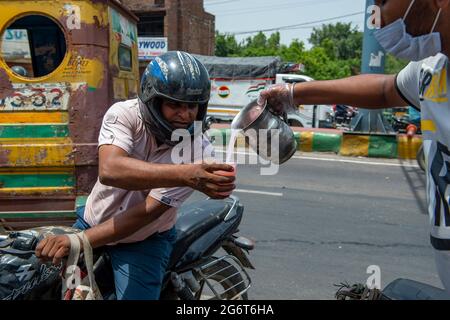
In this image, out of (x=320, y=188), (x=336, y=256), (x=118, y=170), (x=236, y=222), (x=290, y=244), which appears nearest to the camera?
(x=118, y=170)

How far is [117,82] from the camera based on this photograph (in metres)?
3.97

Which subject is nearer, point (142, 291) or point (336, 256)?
point (142, 291)

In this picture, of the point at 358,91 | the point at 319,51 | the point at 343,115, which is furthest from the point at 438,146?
the point at 319,51

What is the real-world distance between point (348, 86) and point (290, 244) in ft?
10.4

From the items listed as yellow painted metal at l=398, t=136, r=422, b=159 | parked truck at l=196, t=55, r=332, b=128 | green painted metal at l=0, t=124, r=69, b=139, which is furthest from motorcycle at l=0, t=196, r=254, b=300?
parked truck at l=196, t=55, r=332, b=128

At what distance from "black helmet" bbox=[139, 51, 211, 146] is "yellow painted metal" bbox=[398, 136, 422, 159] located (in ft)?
29.7

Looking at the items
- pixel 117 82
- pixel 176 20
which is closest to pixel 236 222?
pixel 117 82

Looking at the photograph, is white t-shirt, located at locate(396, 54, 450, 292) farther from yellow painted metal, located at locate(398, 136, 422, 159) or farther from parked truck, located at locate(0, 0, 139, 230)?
yellow painted metal, located at locate(398, 136, 422, 159)

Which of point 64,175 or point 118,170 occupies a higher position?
point 118,170

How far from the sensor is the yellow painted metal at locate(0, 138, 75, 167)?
347 cm

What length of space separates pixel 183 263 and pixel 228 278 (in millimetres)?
396

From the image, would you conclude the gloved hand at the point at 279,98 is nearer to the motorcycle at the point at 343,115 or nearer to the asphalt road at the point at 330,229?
the asphalt road at the point at 330,229
